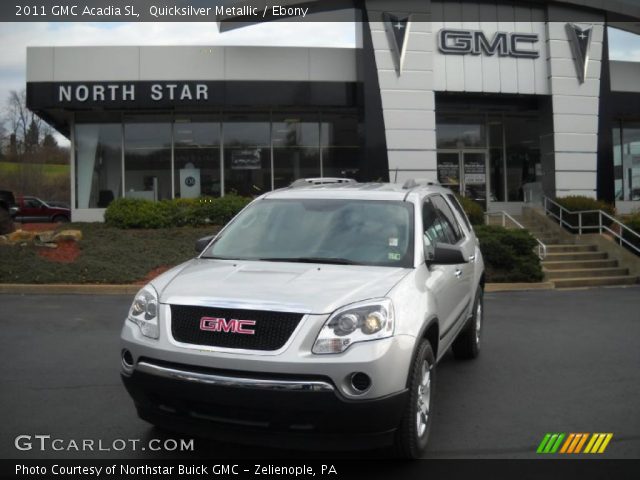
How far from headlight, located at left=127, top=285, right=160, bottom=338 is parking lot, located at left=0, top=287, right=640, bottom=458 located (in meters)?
0.85

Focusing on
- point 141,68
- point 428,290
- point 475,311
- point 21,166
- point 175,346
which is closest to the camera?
point 175,346

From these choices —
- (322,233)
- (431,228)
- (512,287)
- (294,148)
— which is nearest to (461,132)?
(294,148)

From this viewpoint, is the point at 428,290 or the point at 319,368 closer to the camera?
the point at 319,368

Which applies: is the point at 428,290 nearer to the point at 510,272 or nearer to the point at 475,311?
the point at 475,311

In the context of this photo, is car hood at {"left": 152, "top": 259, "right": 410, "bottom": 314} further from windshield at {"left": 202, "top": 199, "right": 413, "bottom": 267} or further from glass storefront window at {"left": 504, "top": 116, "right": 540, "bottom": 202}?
glass storefront window at {"left": 504, "top": 116, "right": 540, "bottom": 202}

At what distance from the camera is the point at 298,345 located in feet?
11.6

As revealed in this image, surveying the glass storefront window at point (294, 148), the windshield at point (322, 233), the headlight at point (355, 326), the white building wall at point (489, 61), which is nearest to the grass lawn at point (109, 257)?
the glass storefront window at point (294, 148)

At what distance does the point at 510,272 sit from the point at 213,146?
1032 cm

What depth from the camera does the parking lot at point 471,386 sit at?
4.39 metres

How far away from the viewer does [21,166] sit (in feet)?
180

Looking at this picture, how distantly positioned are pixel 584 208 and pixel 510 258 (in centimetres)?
548

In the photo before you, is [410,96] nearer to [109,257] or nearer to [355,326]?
[109,257]

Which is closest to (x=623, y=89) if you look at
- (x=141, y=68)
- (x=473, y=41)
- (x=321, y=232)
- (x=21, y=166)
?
(x=473, y=41)

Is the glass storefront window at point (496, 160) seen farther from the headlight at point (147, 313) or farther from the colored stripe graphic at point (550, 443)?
the headlight at point (147, 313)
